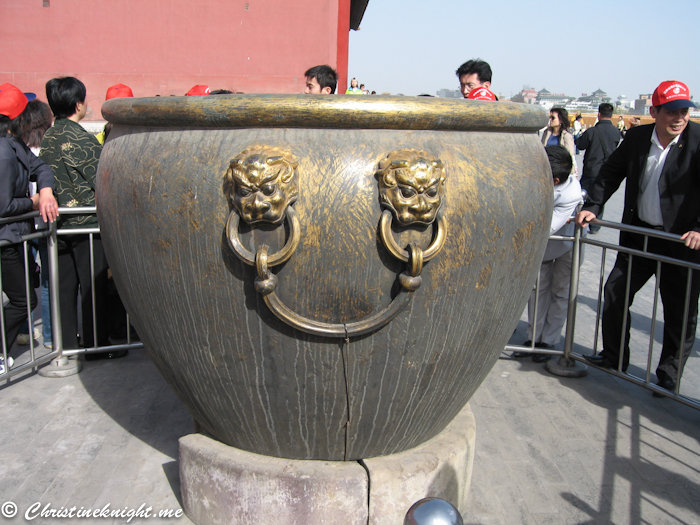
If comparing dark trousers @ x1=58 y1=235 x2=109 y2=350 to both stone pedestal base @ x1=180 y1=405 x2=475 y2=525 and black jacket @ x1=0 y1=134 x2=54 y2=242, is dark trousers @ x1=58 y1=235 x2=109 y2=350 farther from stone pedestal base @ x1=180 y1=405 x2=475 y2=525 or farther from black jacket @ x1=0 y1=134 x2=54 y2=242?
stone pedestal base @ x1=180 y1=405 x2=475 y2=525

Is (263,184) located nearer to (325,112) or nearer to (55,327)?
(325,112)

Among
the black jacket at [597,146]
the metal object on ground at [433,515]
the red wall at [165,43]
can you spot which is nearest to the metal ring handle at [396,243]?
the metal object on ground at [433,515]

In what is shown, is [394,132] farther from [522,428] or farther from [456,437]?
[522,428]

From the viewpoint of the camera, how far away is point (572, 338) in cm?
348

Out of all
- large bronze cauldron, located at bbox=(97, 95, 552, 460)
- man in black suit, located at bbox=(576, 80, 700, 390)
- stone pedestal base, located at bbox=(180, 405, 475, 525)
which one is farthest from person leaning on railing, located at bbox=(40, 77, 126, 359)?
man in black suit, located at bbox=(576, 80, 700, 390)

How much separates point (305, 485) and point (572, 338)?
2.21 metres

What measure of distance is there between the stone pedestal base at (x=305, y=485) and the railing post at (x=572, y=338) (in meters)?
1.66

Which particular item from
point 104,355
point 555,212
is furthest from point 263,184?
point 104,355

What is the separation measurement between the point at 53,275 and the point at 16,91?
3.53 ft

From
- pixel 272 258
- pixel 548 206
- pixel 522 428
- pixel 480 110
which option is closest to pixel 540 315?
pixel 522 428

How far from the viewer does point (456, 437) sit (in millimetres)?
2178

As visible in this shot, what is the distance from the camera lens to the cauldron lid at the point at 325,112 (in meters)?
1.56

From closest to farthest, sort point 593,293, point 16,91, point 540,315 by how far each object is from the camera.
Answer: point 16,91, point 540,315, point 593,293

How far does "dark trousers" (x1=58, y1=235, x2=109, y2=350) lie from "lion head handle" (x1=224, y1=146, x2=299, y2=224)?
2.39 meters
